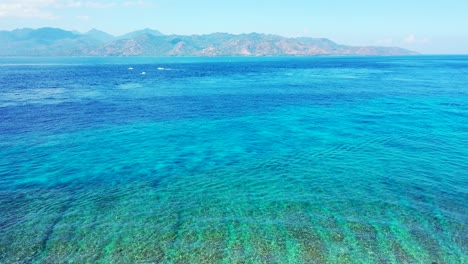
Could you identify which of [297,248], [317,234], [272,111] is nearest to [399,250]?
[317,234]

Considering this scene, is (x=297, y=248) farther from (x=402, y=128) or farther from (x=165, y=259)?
(x=402, y=128)

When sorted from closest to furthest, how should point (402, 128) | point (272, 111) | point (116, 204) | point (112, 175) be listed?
point (116, 204)
point (112, 175)
point (402, 128)
point (272, 111)

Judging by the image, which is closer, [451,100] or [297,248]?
[297,248]

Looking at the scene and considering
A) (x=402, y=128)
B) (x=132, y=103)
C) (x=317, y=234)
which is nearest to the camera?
(x=317, y=234)

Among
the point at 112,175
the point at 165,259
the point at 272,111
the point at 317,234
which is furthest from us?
the point at 272,111

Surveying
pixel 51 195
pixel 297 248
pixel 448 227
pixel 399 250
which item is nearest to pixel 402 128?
pixel 448 227

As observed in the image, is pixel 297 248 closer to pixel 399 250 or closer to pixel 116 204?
pixel 399 250
